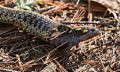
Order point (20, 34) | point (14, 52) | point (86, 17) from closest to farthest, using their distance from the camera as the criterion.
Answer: point (14, 52), point (20, 34), point (86, 17)

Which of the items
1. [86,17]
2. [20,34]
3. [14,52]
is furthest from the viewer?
[86,17]

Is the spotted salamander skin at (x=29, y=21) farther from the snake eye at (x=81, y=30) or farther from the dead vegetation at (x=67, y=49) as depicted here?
the snake eye at (x=81, y=30)

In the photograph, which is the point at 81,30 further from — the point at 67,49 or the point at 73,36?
the point at 67,49

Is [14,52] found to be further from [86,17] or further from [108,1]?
[108,1]

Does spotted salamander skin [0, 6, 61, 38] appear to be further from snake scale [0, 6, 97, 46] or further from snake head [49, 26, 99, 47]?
snake head [49, 26, 99, 47]

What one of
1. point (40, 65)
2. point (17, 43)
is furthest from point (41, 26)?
point (40, 65)

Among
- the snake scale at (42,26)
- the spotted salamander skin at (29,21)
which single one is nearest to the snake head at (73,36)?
the snake scale at (42,26)
